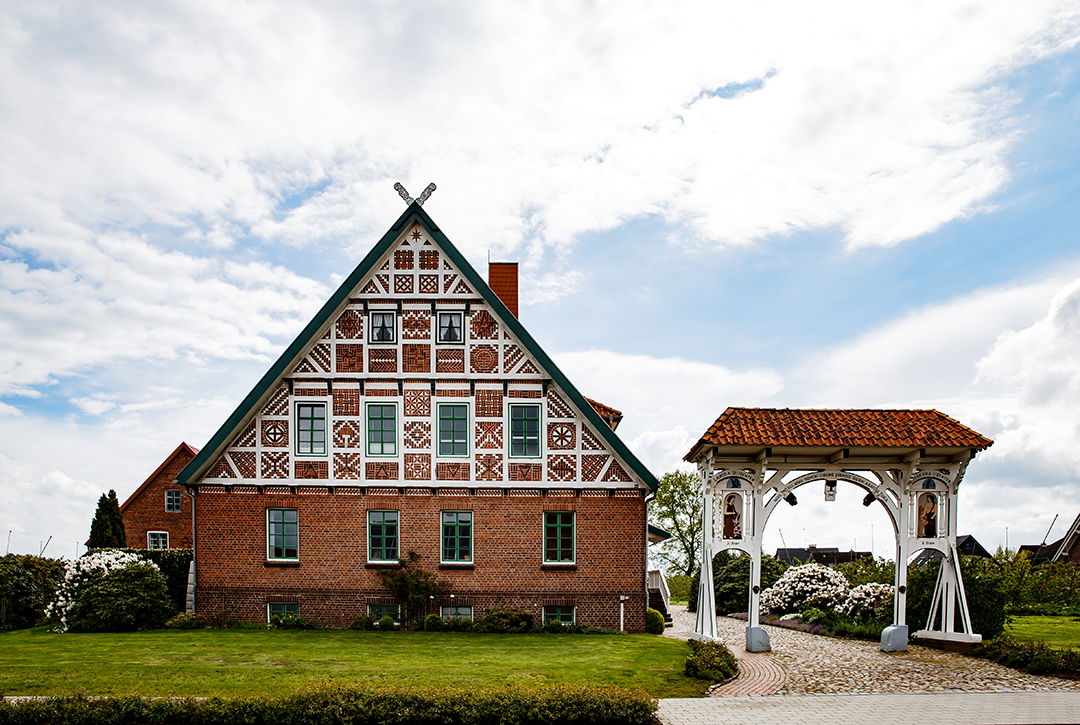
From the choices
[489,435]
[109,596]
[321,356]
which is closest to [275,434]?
[321,356]

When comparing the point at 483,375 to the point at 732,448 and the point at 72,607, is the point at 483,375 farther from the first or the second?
the point at 72,607

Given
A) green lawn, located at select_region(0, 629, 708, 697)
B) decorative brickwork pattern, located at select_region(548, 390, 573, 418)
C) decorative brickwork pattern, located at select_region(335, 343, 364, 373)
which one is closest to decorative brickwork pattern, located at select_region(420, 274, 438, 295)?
decorative brickwork pattern, located at select_region(335, 343, 364, 373)

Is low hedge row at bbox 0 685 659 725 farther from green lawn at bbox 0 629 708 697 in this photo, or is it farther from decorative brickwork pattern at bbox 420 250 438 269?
decorative brickwork pattern at bbox 420 250 438 269

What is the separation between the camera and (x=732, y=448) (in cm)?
1672

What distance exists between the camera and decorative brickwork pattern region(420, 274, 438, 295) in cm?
2078

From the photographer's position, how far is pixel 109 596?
20.0 meters

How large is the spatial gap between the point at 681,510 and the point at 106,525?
29.5 m

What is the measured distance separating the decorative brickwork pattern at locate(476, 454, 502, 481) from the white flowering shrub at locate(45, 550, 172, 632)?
28.6 ft

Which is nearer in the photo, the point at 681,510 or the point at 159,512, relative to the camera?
the point at 159,512

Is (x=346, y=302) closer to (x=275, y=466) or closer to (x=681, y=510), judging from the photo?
(x=275, y=466)

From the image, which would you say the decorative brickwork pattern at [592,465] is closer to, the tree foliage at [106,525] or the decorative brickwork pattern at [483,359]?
the decorative brickwork pattern at [483,359]

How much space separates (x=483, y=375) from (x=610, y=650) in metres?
7.53

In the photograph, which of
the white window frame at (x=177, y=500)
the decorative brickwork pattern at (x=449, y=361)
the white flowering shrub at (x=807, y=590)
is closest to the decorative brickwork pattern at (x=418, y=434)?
the decorative brickwork pattern at (x=449, y=361)

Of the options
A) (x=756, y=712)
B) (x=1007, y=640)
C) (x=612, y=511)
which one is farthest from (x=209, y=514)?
(x=1007, y=640)
